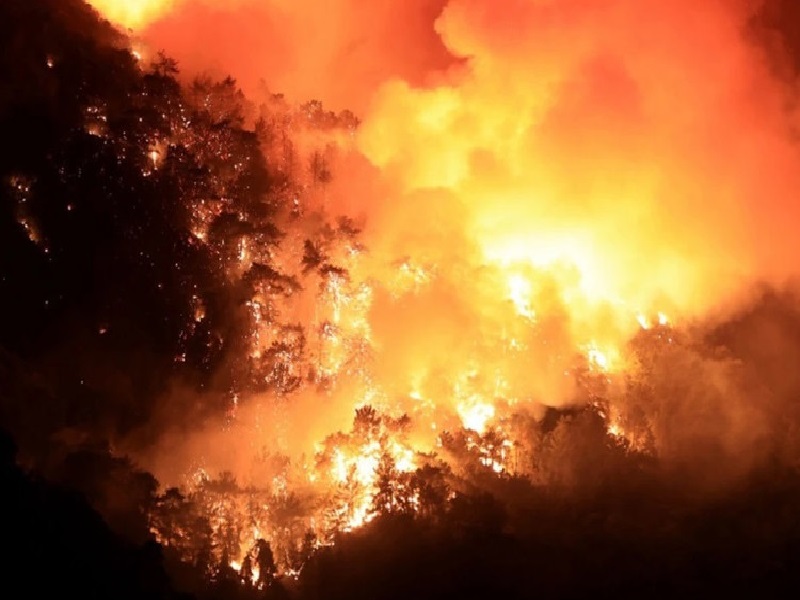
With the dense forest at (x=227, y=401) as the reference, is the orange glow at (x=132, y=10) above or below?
above

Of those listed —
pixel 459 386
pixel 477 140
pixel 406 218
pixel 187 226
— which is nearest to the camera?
pixel 187 226

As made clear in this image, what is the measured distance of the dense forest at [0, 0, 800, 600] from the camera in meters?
18.8

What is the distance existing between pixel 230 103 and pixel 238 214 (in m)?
3.74

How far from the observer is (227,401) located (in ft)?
74.1

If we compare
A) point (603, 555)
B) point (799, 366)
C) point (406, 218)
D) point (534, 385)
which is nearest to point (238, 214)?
point (406, 218)

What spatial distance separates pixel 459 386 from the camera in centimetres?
2381

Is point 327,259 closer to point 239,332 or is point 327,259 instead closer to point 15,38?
point 239,332

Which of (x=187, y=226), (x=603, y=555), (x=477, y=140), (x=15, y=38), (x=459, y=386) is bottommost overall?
(x=603, y=555)

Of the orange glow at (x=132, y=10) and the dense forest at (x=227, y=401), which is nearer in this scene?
the dense forest at (x=227, y=401)

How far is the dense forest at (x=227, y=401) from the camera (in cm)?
1878

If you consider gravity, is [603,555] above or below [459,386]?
below

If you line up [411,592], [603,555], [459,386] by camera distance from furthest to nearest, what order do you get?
[459,386], [603,555], [411,592]

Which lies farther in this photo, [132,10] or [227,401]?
[132,10]

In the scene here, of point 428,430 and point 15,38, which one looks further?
point 428,430
